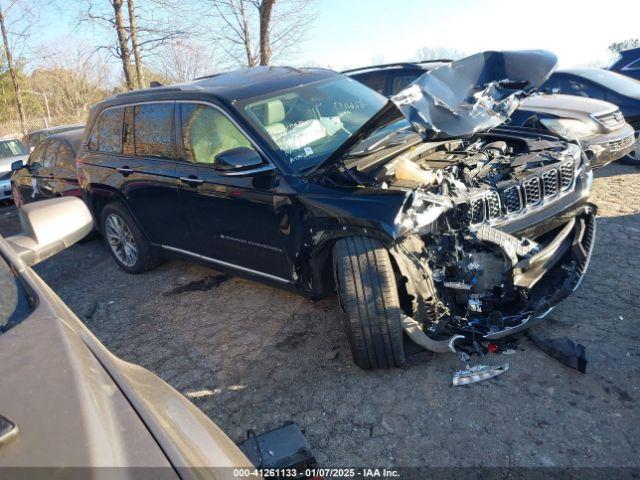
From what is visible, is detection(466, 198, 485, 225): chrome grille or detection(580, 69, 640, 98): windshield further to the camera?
detection(580, 69, 640, 98): windshield

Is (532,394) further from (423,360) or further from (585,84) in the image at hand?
(585,84)

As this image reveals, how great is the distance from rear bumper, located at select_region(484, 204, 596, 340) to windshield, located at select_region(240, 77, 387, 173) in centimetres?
161

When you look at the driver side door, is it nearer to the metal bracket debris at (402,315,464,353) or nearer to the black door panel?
the black door panel

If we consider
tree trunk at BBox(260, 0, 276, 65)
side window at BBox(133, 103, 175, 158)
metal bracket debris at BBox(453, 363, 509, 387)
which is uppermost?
tree trunk at BBox(260, 0, 276, 65)

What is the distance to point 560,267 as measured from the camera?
3.39 meters

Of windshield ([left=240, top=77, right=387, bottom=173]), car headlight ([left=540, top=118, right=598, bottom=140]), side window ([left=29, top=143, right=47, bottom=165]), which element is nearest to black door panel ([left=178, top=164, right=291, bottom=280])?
windshield ([left=240, top=77, right=387, bottom=173])

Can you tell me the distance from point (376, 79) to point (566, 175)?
4300 mm

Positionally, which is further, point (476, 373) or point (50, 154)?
point (50, 154)

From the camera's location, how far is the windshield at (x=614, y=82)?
24.4 feet

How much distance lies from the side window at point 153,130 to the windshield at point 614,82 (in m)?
6.73

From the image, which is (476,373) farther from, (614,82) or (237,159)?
(614,82)

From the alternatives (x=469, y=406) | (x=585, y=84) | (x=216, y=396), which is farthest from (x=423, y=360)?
(x=585, y=84)

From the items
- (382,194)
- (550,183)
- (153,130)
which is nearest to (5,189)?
(153,130)

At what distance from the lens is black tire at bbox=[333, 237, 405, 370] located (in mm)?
2826
